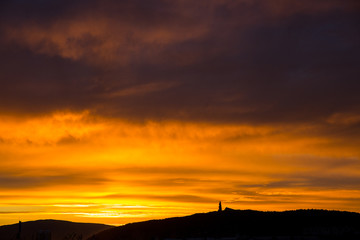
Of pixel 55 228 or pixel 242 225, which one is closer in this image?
pixel 242 225

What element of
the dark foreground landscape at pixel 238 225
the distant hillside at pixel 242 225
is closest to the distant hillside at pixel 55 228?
the dark foreground landscape at pixel 238 225

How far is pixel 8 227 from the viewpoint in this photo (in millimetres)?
115500

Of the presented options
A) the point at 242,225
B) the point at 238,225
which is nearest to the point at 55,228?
the point at 238,225

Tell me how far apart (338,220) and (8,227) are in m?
87.3

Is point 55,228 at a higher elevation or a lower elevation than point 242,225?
higher

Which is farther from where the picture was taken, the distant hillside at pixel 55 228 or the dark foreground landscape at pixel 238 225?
the distant hillside at pixel 55 228

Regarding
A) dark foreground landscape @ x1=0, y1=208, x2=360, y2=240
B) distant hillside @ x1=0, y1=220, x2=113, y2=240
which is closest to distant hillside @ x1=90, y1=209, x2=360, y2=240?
dark foreground landscape @ x1=0, y1=208, x2=360, y2=240

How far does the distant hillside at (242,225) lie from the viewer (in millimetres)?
43781

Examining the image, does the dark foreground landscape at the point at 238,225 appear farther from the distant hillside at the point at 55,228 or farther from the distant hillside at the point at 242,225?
the distant hillside at the point at 55,228

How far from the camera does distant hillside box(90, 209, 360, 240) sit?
4378 centimetres

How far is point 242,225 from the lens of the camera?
151 feet

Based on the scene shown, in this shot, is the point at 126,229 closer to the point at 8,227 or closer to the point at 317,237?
the point at 317,237

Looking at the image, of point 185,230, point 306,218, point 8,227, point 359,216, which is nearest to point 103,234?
point 185,230

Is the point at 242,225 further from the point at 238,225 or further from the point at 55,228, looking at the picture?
the point at 55,228
